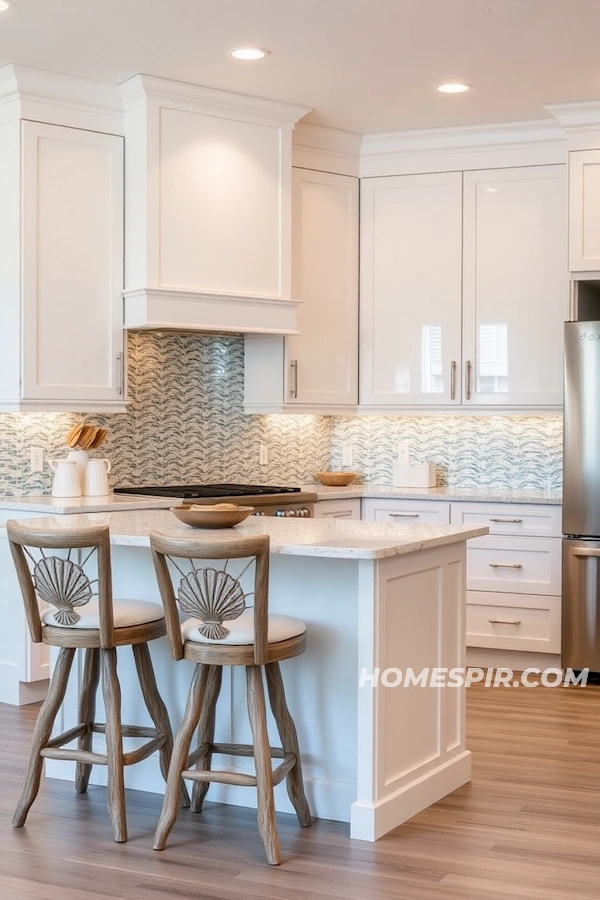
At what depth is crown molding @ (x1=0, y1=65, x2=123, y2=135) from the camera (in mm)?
4867

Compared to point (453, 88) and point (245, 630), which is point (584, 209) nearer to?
point (453, 88)

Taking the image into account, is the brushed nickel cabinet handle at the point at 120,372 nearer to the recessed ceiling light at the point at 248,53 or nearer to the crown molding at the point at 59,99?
the crown molding at the point at 59,99

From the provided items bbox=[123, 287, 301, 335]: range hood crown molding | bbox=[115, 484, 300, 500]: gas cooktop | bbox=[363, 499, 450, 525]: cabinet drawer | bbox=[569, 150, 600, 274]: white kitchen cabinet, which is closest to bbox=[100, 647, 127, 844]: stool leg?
bbox=[115, 484, 300, 500]: gas cooktop

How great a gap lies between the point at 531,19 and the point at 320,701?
8.65ft

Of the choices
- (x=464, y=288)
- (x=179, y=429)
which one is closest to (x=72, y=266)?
(x=179, y=429)

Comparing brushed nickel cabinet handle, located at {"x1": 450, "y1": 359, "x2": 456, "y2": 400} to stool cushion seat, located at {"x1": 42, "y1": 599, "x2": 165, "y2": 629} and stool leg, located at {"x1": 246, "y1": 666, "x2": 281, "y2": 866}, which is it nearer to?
stool cushion seat, located at {"x1": 42, "y1": 599, "x2": 165, "y2": 629}

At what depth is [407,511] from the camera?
5809 mm

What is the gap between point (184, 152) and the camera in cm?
518

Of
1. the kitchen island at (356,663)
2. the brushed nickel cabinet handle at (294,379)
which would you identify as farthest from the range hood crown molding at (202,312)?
the kitchen island at (356,663)

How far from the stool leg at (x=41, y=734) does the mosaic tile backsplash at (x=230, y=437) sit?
1.86m

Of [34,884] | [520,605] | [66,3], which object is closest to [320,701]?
[34,884]

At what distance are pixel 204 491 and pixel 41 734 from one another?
209cm

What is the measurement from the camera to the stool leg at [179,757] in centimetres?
318

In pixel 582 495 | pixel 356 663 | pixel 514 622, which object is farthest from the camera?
pixel 514 622
